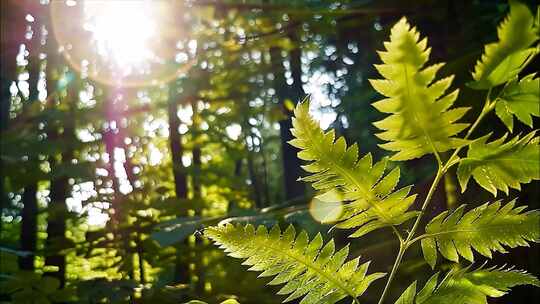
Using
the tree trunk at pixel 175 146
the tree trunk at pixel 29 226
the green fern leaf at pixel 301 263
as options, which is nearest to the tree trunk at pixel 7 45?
the tree trunk at pixel 29 226

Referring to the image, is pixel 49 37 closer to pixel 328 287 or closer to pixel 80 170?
pixel 80 170

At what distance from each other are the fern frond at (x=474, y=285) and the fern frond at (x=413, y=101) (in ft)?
0.54

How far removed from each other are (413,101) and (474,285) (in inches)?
9.5

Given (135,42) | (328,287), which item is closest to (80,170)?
(135,42)

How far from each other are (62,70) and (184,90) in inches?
53.2

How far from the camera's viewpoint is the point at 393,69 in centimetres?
70

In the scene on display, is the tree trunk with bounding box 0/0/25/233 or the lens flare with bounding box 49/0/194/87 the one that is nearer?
the lens flare with bounding box 49/0/194/87

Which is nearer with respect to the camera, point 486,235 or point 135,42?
point 486,235

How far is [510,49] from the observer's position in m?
0.70

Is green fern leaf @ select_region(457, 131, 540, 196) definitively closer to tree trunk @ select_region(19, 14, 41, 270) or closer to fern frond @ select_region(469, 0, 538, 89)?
fern frond @ select_region(469, 0, 538, 89)

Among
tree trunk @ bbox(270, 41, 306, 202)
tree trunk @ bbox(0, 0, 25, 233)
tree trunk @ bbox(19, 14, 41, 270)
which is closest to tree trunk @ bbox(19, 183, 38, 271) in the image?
tree trunk @ bbox(19, 14, 41, 270)

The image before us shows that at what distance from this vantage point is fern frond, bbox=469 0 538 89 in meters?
0.67

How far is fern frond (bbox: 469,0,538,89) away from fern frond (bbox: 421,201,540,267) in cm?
15

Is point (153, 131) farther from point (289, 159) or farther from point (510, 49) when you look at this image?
point (510, 49)
